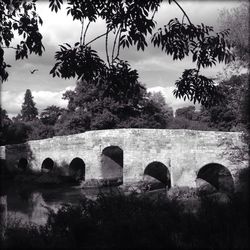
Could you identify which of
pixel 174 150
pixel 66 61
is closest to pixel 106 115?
pixel 174 150

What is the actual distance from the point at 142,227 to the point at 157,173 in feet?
48.2

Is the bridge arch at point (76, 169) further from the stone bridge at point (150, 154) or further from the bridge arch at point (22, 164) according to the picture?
the bridge arch at point (22, 164)

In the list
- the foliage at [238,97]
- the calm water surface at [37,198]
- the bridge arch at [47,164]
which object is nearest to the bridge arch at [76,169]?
the calm water surface at [37,198]

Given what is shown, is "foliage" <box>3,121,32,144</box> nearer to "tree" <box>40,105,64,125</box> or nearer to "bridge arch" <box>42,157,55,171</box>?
"tree" <box>40,105,64,125</box>

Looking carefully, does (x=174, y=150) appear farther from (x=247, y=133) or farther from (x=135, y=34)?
(x=135, y=34)

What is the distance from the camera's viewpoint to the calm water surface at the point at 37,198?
12.9 meters

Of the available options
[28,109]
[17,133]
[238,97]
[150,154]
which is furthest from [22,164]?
[28,109]

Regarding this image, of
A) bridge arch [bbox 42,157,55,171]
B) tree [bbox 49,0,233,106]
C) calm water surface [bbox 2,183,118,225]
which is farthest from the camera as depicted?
bridge arch [bbox 42,157,55,171]

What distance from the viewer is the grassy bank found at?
4.37 m

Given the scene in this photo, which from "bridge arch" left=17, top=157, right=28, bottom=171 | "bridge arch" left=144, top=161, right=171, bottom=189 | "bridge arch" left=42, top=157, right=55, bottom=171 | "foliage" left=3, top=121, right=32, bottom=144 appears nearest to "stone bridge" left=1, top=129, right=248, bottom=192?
"bridge arch" left=144, top=161, right=171, bottom=189

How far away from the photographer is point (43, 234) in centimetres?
486

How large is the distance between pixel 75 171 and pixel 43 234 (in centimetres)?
1692

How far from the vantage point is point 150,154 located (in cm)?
1727

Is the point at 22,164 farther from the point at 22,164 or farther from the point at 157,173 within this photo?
the point at 157,173
